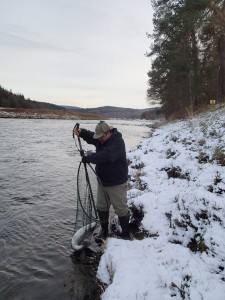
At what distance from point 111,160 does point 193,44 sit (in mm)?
24965

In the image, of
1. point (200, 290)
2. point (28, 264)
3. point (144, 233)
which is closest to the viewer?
point (200, 290)

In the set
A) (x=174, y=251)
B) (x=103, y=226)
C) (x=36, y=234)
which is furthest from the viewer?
(x=36, y=234)

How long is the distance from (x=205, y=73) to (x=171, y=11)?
7.88 meters

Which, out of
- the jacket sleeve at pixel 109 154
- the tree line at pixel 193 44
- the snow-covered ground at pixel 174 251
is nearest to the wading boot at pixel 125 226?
the snow-covered ground at pixel 174 251

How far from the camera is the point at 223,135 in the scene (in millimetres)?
10883

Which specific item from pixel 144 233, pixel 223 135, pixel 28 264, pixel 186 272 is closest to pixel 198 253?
pixel 186 272

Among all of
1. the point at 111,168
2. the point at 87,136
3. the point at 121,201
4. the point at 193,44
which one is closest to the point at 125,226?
the point at 121,201

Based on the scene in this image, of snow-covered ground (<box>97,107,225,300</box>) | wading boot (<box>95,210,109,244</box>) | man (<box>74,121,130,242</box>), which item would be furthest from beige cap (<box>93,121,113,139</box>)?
snow-covered ground (<box>97,107,225,300</box>)

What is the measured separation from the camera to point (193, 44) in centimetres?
2777

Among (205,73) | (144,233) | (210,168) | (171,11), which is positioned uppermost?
(171,11)

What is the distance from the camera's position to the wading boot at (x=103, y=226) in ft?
21.7

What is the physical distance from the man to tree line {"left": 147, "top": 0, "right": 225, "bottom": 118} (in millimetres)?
16550

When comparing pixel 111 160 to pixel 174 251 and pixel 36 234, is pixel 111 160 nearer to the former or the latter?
pixel 174 251

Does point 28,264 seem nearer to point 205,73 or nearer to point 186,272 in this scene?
point 186,272
